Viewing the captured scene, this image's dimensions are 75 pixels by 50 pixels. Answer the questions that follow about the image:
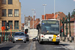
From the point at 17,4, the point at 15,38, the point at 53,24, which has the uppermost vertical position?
the point at 17,4

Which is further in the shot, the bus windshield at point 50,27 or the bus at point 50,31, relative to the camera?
the bus windshield at point 50,27

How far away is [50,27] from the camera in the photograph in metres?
24.3

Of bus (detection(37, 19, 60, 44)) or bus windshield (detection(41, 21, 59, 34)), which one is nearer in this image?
bus (detection(37, 19, 60, 44))

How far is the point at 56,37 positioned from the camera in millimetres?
23906

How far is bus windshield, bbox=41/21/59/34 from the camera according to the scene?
2391 cm

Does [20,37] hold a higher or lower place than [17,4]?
lower

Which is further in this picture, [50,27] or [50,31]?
[50,27]

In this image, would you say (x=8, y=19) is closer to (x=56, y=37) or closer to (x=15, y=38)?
(x=15, y=38)

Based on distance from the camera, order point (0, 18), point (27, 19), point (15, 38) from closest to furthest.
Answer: point (0, 18), point (15, 38), point (27, 19)

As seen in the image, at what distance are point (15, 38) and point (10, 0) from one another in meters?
44.4

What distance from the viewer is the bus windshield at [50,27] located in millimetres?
23913

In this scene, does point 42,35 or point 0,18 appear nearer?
point 0,18

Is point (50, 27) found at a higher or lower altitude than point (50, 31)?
higher

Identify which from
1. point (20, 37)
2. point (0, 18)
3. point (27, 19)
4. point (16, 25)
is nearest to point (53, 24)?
point (20, 37)
